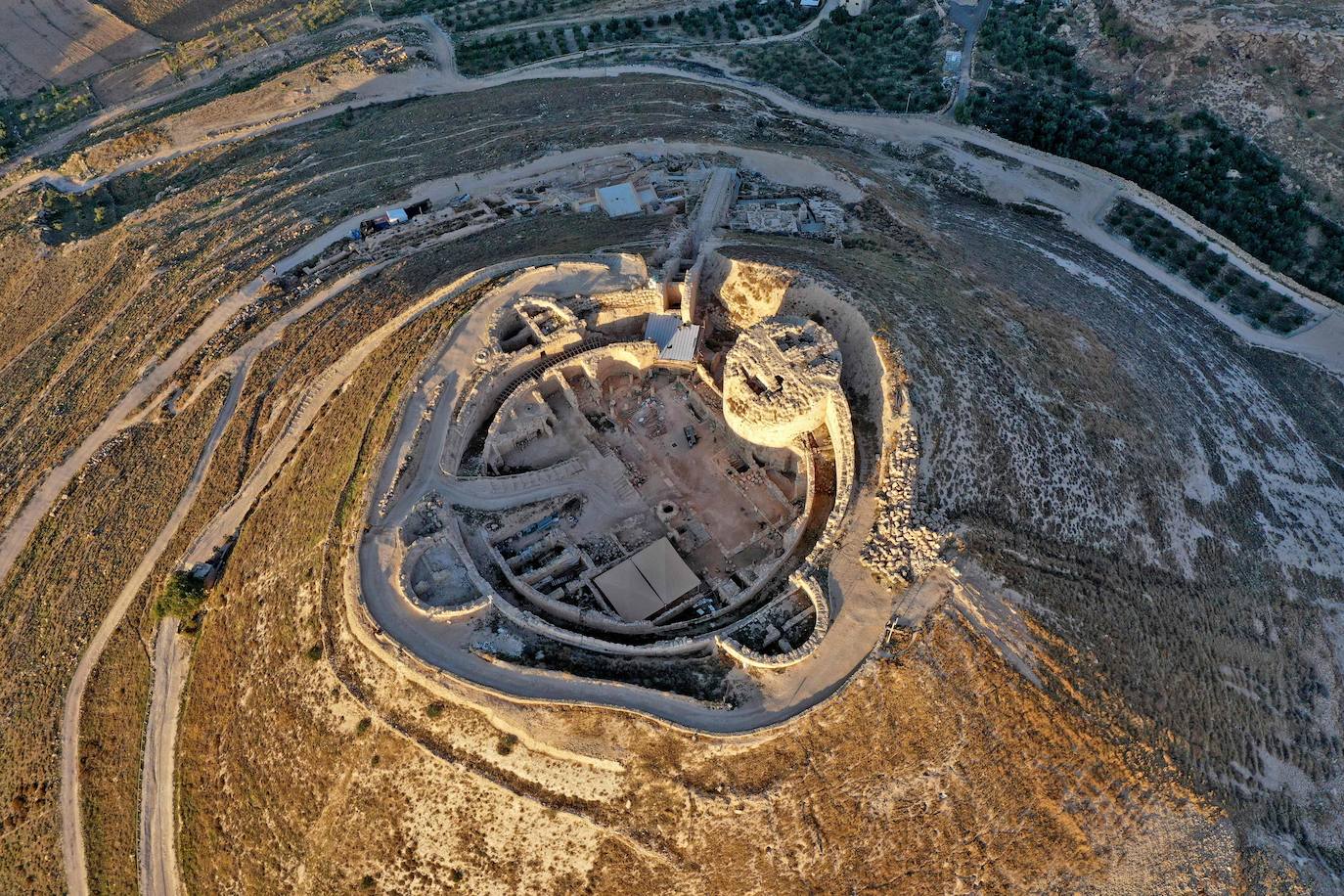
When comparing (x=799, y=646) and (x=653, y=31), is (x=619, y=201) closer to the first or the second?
(x=799, y=646)

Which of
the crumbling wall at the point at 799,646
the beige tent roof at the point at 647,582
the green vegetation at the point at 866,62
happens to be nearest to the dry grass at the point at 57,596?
the beige tent roof at the point at 647,582

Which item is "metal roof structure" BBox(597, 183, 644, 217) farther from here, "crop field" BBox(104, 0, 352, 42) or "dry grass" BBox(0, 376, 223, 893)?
"crop field" BBox(104, 0, 352, 42)

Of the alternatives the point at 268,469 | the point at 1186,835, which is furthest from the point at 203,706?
the point at 1186,835

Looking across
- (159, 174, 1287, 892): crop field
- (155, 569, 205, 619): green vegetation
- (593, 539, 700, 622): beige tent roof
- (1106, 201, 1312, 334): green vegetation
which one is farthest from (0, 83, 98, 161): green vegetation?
(1106, 201, 1312, 334): green vegetation

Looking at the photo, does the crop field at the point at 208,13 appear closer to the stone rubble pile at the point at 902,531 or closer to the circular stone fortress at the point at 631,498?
the circular stone fortress at the point at 631,498

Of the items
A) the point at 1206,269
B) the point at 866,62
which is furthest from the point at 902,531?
the point at 866,62
